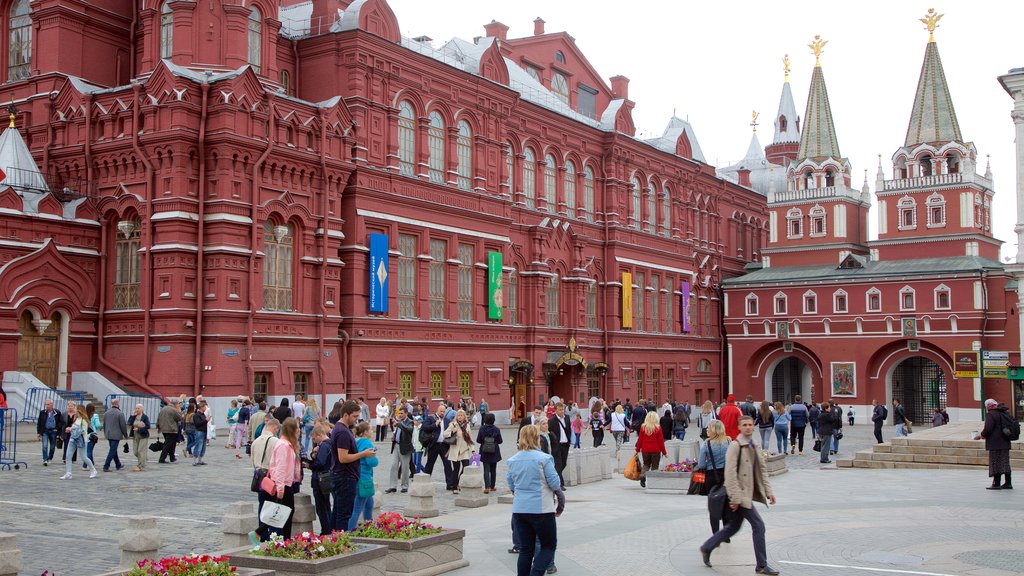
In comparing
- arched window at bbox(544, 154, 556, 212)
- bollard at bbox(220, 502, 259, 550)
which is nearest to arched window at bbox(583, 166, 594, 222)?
arched window at bbox(544, 154, 556, 212)

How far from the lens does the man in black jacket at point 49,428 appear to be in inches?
914

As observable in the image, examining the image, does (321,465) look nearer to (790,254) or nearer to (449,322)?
(449,322)

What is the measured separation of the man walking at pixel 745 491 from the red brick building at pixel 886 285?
161ft

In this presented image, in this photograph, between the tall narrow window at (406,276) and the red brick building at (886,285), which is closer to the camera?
the tall narrow window at (406,276)

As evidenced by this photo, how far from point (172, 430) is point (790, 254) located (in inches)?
1959

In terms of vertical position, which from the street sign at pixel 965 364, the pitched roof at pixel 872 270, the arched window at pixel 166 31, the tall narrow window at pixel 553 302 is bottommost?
the street sign at pixel 965 364

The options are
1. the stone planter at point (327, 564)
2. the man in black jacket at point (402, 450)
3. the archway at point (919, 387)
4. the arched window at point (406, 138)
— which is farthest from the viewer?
the archway at point (919, 387)

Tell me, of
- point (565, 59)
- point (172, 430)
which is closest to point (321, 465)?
point (172, 430)

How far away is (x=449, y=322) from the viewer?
138ft

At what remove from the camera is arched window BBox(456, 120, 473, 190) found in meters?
44.0

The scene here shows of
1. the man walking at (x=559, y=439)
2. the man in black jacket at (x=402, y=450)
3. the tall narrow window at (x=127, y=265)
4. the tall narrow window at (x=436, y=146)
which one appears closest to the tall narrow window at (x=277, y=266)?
the tall narrow window at (x=127, y=265)

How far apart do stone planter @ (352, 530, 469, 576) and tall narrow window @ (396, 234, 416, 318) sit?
27548mm

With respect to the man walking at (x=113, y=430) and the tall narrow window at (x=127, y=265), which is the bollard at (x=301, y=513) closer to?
the man walking at (x=113, y=430)

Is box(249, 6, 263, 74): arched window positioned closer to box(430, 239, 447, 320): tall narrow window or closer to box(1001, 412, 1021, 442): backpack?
box(430, 239, 447, 320): tall narrow window
